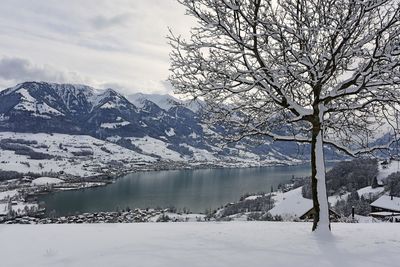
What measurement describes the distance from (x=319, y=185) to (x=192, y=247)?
3.16 metres

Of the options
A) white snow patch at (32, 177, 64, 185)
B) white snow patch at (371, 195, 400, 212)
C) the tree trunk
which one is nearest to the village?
white snow patch at (371, 195, 400, 212)

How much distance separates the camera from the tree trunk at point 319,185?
7535 mm

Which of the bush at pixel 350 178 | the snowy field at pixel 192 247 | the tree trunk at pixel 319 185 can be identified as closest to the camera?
the snowy field at pixel 192 247

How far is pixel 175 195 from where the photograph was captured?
10550 centimetres

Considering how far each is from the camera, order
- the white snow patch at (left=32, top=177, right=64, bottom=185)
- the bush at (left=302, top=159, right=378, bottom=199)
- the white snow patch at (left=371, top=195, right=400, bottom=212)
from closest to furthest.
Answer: the white snow patch at (left=371, top=195, right=400, bottom=212)
the bush at (left=302, top=159, right=378, bottom=199)
the white snow patch at (left=32, top=177, right=64, bottom=185)

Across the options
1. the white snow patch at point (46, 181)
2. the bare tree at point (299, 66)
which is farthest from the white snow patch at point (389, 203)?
the white snow patch at point (46, 181)

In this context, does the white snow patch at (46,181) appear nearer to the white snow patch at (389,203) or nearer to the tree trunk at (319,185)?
the white snow patch at (389,203)

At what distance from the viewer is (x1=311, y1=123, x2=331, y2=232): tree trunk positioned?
7535 millimetres

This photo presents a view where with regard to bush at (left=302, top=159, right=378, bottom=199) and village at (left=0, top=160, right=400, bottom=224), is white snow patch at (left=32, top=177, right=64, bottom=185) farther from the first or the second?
bush at (left=302, top=159, right=378, bottom=199)

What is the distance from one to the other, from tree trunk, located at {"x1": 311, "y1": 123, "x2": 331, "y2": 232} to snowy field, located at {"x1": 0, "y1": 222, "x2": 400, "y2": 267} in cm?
32

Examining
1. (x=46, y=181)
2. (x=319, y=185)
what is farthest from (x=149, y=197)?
(x=319, y=185)

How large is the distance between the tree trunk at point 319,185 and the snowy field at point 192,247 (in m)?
0.32

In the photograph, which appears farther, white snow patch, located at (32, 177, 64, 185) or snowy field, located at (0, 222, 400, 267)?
white snow patch, located at (32, 177, 64, 185)

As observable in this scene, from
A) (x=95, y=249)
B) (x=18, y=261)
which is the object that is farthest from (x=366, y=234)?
(x=18, y=261)
